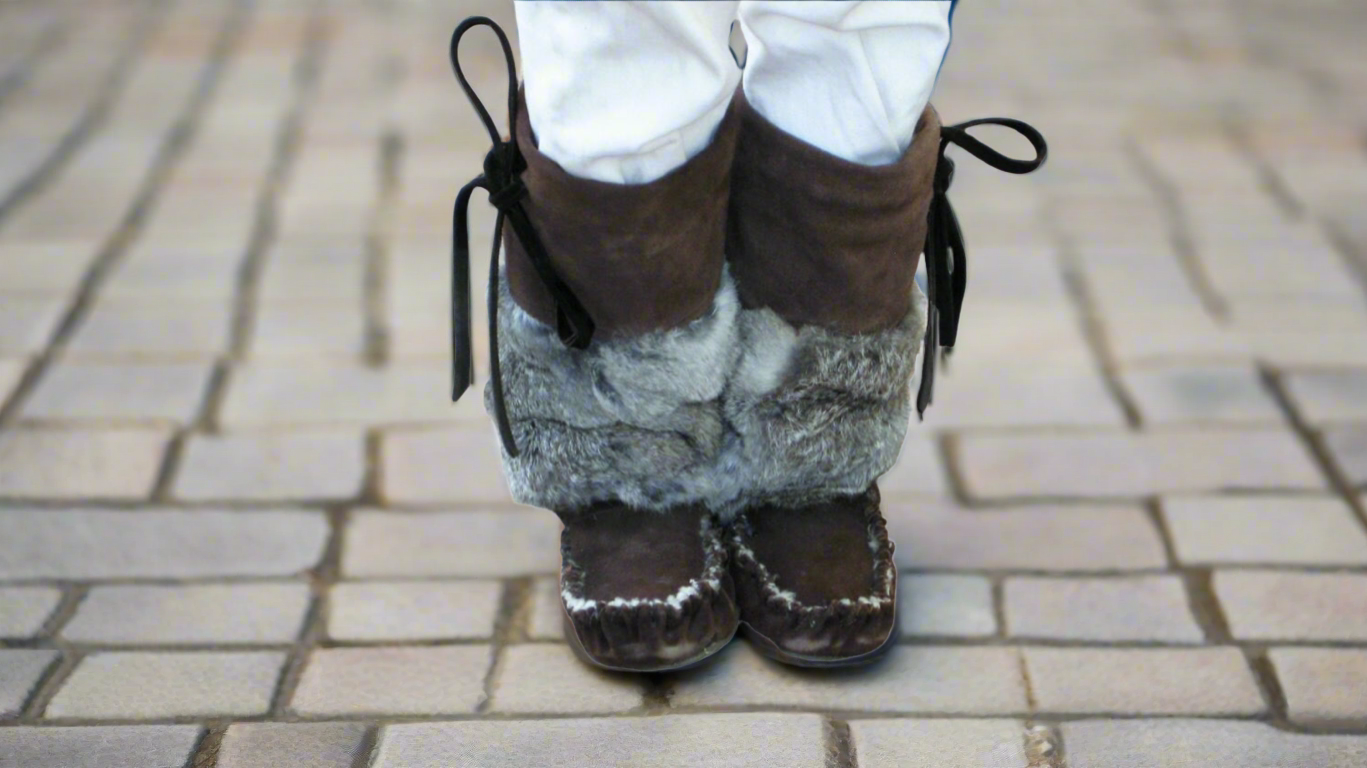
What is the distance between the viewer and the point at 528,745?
3.58 ft

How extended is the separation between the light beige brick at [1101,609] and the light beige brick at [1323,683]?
9 centimetres

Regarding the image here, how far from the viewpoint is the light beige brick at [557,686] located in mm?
1149

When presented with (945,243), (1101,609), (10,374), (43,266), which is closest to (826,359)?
(945,243)

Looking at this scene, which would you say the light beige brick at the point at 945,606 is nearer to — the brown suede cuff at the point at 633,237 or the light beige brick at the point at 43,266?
the brown suede cuff at the point at 633,237

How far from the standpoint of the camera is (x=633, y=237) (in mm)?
1060

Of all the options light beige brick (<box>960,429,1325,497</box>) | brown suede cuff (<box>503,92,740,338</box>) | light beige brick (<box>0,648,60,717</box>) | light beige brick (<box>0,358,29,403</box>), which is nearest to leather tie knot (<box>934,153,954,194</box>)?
brown suede cuff (<box>503,92,740,338</box>)

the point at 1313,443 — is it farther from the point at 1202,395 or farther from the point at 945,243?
the point at 945,243

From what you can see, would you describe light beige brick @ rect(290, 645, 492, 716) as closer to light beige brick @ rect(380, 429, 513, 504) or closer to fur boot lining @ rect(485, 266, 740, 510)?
fur boot lining @ rect(485, 266, 740, 510)

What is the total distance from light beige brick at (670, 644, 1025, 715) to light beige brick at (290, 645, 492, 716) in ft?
Result: 0.64

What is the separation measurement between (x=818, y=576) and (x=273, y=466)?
702mm

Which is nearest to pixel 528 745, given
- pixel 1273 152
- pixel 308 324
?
pixel 308 324

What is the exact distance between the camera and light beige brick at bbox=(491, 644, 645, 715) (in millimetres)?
1149

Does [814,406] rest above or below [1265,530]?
above

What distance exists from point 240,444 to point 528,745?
663 millimetres
